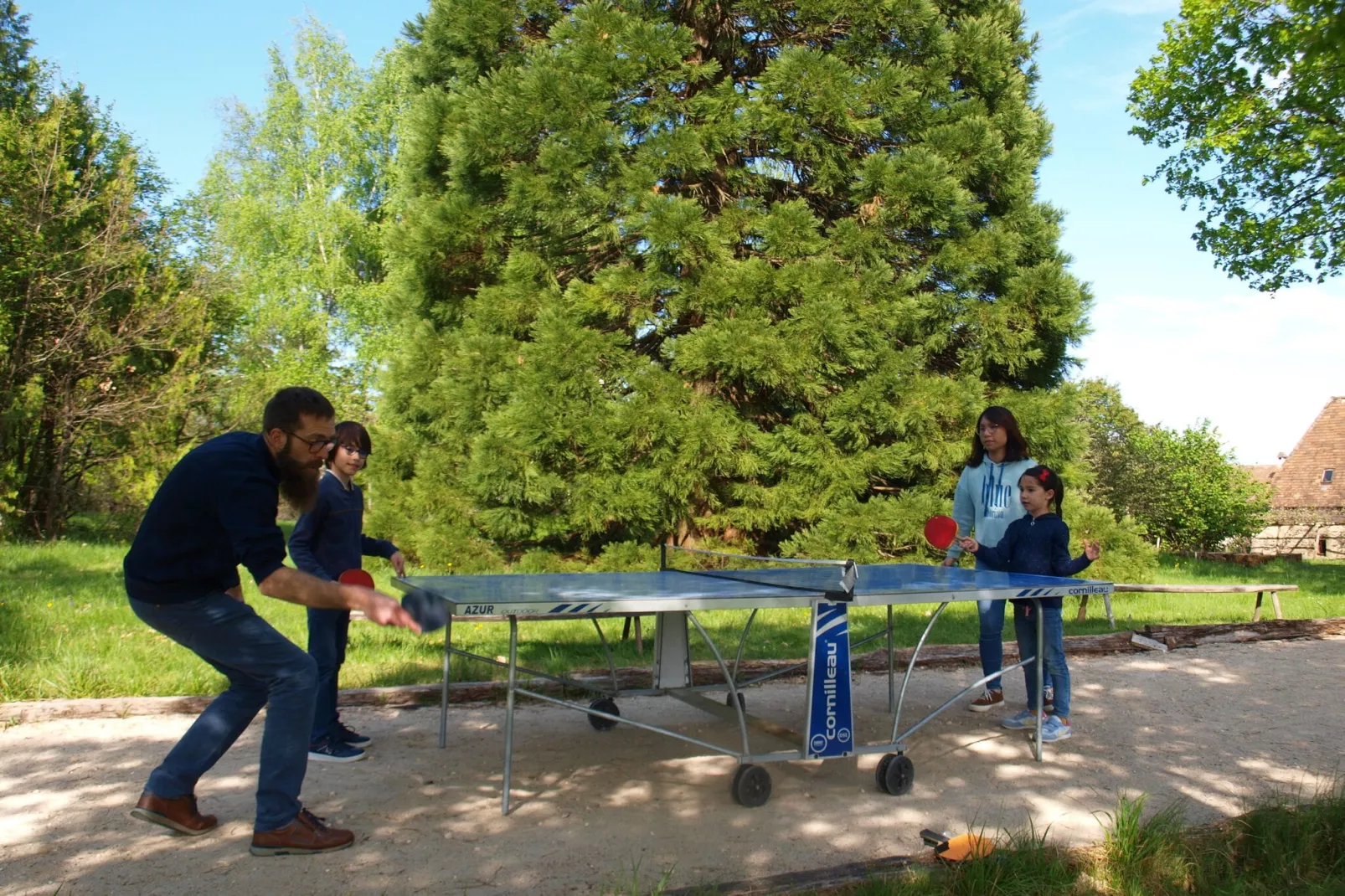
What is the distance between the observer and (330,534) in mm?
5234

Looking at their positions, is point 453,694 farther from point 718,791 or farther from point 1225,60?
point 1225,60

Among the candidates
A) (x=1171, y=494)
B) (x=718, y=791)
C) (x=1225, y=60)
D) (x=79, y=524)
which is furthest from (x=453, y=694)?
(x=1171, y=494)

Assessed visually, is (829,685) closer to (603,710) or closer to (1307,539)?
(603,710)

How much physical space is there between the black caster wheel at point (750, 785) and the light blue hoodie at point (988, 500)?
7.61 feet

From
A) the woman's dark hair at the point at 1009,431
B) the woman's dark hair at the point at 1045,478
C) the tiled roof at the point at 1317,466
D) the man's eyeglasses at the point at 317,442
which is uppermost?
the tiled roof at the point at 1317,466

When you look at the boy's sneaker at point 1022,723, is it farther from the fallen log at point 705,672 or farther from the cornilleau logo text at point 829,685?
the cornilleau logo text at point 829,685

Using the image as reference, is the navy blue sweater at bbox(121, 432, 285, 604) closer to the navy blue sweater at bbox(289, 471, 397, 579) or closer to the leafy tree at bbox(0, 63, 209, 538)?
the navy blue sweater at bbox(289, 471, 397, 579)

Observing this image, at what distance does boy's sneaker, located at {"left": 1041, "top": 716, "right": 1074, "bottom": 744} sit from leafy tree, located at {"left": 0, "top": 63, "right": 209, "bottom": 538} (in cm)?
1604

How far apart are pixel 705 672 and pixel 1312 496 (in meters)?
45.1

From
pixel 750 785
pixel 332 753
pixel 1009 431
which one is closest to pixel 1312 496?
pixel 1009 431

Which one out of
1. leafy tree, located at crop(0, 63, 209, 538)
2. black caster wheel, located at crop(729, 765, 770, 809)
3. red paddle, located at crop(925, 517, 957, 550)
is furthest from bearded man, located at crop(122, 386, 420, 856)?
leafy tree, located at crop(0, 63, 209, 538)

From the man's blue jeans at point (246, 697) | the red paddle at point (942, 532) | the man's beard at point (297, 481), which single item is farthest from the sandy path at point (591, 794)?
the man's beard at point (297, 481)

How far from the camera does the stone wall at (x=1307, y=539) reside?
38.5m

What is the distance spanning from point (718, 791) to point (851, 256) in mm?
9777
